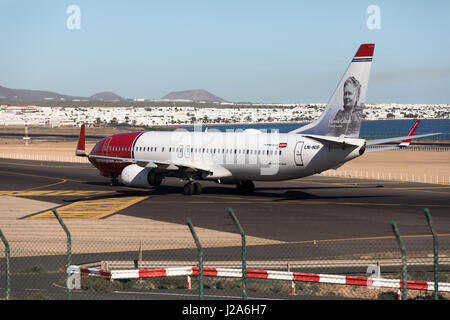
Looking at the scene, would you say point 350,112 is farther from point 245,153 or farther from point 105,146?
point 105,146

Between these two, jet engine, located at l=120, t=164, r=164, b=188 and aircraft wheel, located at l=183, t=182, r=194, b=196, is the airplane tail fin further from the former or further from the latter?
jet engine, located at l=120, t=164, r=164, b=188

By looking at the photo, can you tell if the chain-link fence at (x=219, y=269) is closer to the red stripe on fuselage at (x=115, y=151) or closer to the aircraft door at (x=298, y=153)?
the aircraft door at (x=298, y=153)

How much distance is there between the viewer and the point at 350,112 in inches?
1865

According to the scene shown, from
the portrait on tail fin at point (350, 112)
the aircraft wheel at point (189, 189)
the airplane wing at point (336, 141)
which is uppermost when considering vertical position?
the portrait on tail fin at point (350, 112)

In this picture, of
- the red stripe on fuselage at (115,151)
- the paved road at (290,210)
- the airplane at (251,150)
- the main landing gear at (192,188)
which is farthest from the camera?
the red stripe on fuselage at (115,151)

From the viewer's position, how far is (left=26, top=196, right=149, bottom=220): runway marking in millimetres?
43344

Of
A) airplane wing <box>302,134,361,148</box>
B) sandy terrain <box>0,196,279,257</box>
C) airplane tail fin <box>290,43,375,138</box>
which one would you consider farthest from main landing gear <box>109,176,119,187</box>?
airplane wing <box>302,134,361,148</box>

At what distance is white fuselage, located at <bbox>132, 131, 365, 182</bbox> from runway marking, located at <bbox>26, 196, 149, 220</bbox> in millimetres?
5293

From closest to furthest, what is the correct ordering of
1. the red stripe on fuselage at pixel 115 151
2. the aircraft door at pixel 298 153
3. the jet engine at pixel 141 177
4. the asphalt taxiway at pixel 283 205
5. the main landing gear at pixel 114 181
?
the asphalt taxiway at pixel 283 205, the aircraft door at pixel 298 153, the jet engine at pixel 141 177, the red stripe on fuselage at pixel 115 151, the main landing gear at pixel 114 181

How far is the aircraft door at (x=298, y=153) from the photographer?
47.8m

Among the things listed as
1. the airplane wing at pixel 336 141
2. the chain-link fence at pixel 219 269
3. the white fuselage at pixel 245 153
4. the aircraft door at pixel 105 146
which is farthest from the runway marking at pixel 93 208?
the airplane wing at pixel 336 141

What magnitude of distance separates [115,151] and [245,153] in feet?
47.7

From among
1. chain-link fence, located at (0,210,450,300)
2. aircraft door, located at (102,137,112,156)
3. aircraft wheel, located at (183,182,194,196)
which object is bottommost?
aircraft wheel, located at (183,182,194,196)

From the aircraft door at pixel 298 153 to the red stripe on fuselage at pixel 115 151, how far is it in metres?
17.5
